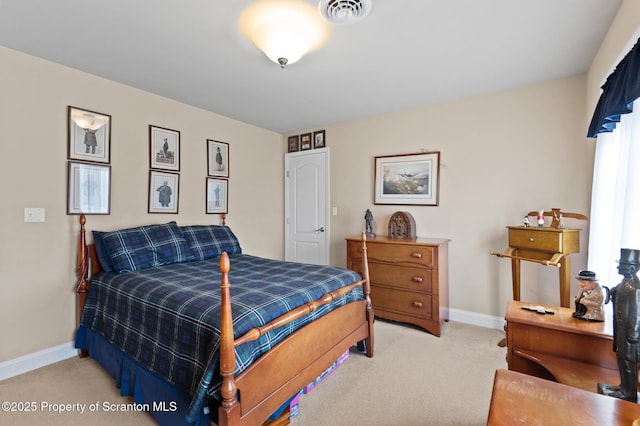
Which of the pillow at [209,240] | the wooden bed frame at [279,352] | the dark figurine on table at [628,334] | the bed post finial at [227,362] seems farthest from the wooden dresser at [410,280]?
the bed post finial at [227,362]

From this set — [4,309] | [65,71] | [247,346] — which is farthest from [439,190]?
[4,309]

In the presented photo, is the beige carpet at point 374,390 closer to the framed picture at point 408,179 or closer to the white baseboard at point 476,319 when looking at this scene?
the white baseboard at point 476,319

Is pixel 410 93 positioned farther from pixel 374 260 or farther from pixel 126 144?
pixel 126 144

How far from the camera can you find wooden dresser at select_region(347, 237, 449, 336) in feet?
9.50

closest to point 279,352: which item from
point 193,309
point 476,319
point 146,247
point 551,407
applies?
point 193,309

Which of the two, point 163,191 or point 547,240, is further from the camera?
point 163,191

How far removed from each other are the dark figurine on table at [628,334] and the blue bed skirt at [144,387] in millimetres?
1654

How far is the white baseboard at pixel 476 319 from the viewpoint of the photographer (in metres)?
3.04

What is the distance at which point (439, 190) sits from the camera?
11.0 ft

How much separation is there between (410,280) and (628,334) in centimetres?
196

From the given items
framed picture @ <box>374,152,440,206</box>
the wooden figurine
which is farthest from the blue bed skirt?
framed picture @ <box>374,152,440,206</box>

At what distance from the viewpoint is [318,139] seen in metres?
4.28

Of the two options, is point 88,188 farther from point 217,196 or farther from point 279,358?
point 279,358

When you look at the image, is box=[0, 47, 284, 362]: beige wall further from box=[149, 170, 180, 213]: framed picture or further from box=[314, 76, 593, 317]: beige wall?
box=[314, 76, 593, 317]: beige wall
